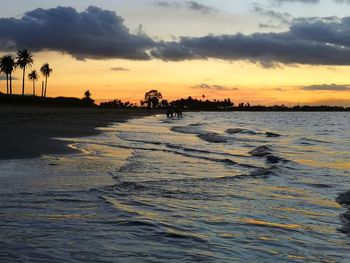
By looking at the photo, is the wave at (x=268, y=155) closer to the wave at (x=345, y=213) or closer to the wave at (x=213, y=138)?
the wave at (x=213, y=138)

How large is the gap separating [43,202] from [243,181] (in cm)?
544

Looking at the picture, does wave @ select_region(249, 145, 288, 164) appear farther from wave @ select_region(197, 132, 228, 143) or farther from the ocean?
wave @ select_region(197, 132, 228, 143)

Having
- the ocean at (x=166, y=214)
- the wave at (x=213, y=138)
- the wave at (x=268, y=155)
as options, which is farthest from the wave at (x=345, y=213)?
the wave at (x=213, y=138)

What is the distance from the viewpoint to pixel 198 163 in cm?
1510

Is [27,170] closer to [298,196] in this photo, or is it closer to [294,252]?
[298,196]

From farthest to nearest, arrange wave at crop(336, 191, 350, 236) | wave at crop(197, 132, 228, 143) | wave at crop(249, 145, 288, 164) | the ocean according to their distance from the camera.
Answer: wave at crop(197, 132, 228, 143) → wave at crop(249, 145, 288, 164) → wave at crop(336, 191, 350, 236) → the ocean

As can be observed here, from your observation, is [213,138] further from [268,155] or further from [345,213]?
[345,213]

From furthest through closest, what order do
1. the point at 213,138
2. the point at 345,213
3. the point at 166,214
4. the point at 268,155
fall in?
the point at 213,138 < the point at 268,155 < the point at 345,213 < the point at 166,214

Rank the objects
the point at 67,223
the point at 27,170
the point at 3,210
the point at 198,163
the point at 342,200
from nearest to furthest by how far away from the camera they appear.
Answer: the point at 67,223
the point at 3,210
the point at 342,200
the point at 27,170
the point at 198,163

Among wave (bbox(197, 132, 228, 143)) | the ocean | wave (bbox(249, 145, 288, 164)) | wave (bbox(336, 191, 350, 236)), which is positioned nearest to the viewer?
the ocean

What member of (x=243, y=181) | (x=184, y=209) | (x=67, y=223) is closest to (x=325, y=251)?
(x=184, y=209)

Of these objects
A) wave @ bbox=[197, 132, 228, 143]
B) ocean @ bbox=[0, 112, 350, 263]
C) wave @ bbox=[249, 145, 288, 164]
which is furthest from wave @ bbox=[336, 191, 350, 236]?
wave @ bbox=[197, 132, 228, 143]

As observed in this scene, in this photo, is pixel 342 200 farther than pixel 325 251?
Yes

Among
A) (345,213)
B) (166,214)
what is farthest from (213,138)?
(166,214)
